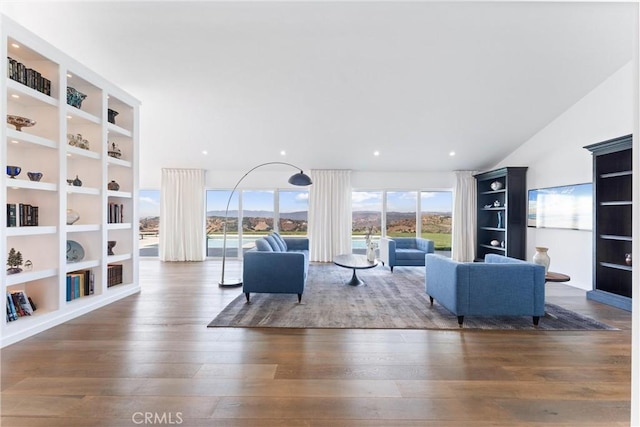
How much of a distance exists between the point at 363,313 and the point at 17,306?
3.70 meters

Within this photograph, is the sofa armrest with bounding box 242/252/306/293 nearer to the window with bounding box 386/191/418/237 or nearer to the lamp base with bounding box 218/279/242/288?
the lamp base with bounding box 218/279/242/288

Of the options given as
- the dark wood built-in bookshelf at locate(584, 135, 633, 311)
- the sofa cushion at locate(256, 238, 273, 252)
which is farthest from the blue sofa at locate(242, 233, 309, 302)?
the dark wood built-in bookshelf at locate(584, 135, 633, 311)

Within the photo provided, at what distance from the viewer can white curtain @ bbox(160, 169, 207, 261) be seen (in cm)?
755

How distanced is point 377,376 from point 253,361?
1018 millimetres

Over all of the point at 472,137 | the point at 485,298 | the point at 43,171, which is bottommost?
the point at 485,298

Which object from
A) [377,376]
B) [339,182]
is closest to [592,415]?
[377,376]

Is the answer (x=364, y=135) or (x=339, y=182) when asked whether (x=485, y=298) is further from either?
(x=339, y=182)

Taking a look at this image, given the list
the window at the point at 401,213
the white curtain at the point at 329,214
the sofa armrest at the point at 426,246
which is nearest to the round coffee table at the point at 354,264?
the sofa armrest at the point at 426,246

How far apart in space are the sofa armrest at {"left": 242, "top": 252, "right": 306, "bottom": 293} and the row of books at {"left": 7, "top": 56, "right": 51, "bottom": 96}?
2.96 metres

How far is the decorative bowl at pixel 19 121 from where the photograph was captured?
291 cm

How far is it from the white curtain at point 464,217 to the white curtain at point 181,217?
265 inches

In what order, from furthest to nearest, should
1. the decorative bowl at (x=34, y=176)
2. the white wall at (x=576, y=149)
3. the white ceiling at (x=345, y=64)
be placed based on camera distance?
the white wall at (x=576, y=149) < the white ceiling at (x=345, y=64) < the decorative bowl at (x=34, y=176)

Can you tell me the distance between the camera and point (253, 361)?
2414 millimetres

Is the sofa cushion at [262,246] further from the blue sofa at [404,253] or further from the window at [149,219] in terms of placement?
the window at [149,219]
